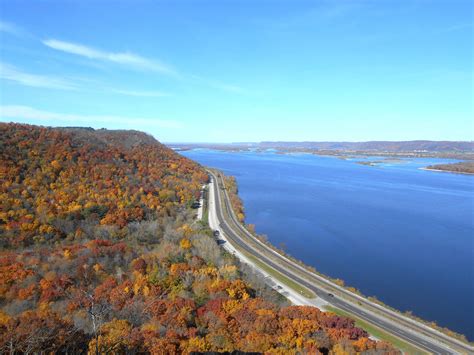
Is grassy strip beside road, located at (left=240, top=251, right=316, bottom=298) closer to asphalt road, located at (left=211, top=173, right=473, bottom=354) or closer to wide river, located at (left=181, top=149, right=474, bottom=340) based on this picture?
asphalt road, located at (left=211, top=173, right=473, bottom=354)

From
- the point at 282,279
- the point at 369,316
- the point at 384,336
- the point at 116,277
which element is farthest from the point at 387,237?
the point at 116,277

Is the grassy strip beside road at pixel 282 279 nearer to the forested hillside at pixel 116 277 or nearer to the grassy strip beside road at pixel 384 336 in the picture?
the forested hillside at pixel 116 277

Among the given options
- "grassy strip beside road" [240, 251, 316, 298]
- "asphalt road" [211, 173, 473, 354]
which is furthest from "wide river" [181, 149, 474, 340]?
"grassy strip beside road" [240, 251, 316, 298]

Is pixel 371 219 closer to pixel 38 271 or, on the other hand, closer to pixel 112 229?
pixel 112 229

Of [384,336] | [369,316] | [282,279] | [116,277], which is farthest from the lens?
[282,279]

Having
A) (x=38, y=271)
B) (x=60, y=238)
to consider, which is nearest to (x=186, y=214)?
(x=60, y=238)

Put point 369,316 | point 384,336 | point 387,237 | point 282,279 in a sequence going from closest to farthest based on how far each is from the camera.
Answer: point 384,336 → point 369,316 → point 282,279 → point 387,237

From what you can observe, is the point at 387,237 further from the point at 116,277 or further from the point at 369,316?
the point at 116,277
